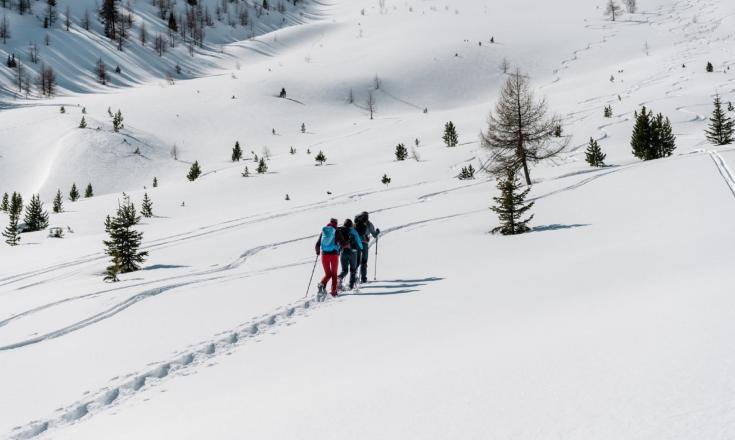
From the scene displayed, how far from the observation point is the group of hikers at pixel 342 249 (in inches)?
412

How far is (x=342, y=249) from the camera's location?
10836 millimetres

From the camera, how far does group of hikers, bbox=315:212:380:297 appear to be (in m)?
10.5

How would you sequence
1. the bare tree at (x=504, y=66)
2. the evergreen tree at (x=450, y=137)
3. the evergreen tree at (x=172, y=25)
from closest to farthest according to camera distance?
the evergreen tree at (x=450, y=137) → the bare tree at (x=504, y=66) → the evergreen tree at (x=172, y=25)

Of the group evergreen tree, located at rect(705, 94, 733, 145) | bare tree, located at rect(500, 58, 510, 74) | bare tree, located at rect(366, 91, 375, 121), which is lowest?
evergreen tree, located at rect(705, 94, 733, 145)

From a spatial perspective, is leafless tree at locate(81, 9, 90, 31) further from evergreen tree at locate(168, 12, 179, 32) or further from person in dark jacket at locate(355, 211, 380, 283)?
person in dark jacket at locate(355, 211, 380, 283)

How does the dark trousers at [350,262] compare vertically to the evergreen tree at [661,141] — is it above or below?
below

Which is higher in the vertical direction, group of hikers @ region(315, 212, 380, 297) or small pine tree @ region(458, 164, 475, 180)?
small pine tree @ region(458, 164, 475, 180)

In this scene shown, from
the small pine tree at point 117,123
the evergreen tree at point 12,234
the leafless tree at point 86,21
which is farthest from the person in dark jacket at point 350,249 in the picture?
the leafless tree at point 86,21

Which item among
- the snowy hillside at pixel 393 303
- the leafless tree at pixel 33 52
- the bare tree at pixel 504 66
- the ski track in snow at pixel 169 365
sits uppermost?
the leafless tree at pixel 33 52

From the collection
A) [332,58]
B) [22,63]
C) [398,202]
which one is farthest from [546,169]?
[22,63]

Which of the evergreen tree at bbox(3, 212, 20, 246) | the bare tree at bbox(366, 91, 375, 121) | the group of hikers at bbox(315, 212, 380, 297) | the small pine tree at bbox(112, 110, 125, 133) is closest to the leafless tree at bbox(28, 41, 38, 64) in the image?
the small pine tree at bbox(112, 110, 125, 133)

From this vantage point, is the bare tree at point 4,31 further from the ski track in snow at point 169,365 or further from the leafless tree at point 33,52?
the ski track in snow at point 169,365

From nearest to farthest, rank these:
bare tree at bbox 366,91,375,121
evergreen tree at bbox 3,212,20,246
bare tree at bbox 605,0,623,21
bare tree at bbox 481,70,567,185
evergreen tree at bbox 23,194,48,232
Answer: evergreen tree at bbox 3,212,20,246, evergreen tree at bbox 23,194,48,232, bare tree at bbox 481,70,567,185, bare tree at bbox 366,91,375,121, bare tree at bbox 605,0,623,21

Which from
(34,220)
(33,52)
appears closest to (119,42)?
(33,52)
